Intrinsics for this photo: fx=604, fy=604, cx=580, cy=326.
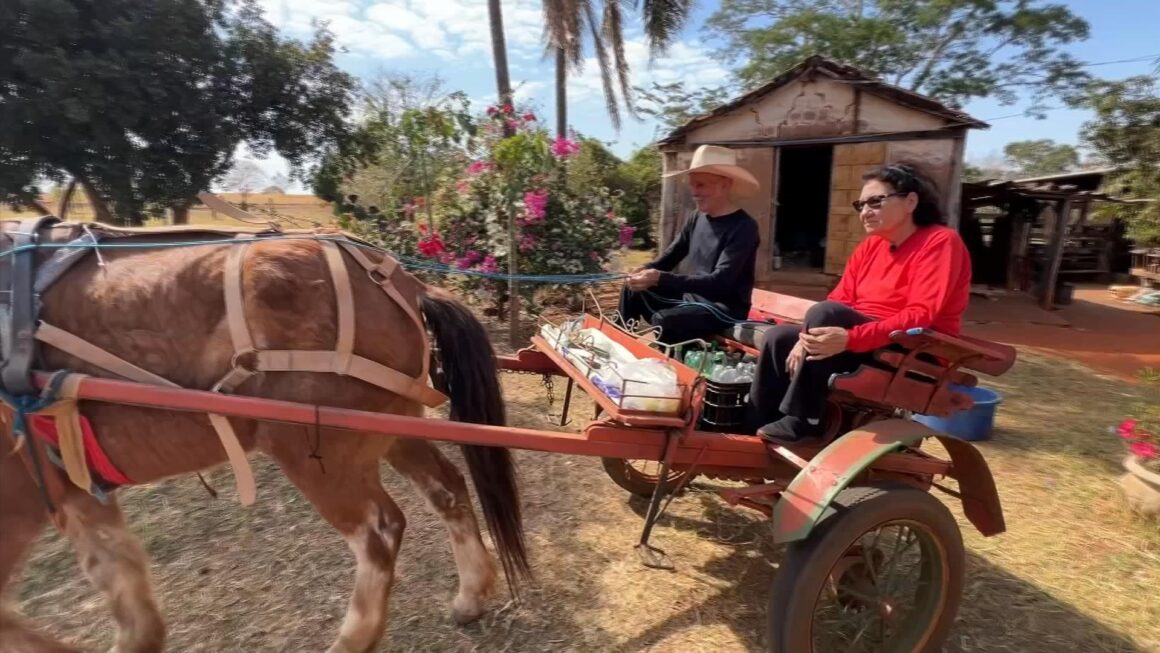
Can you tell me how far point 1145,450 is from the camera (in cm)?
340

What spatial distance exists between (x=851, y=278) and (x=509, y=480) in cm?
178

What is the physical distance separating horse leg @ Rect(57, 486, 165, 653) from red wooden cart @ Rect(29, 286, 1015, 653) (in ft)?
2.47

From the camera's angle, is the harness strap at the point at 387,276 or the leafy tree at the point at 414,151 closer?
the harness strap at the point at 387,276

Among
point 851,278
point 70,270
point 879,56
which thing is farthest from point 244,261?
point 879,56

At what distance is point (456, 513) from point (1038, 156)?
57.0 m

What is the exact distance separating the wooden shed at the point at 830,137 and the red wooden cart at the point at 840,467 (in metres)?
6.89

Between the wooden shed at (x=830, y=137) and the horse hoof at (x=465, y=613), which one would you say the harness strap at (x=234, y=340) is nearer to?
the horse hoof at (x=465, y=613)

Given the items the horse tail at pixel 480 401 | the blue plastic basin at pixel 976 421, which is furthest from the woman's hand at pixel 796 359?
the blue plastic basin at pixel 976 421

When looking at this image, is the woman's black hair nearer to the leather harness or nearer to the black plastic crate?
the black plastic crate

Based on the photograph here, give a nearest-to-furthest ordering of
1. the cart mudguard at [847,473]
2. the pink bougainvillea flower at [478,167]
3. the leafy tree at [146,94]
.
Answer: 1. the cart mudguard at [847,473]
2. the leafy tree at [146,94]
3. the pink bougainvillea flower at [478,167]

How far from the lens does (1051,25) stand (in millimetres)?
15070

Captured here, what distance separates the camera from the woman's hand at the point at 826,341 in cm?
206

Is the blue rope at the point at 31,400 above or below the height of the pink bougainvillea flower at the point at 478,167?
below

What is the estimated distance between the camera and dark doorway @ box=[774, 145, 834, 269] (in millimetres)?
12969
